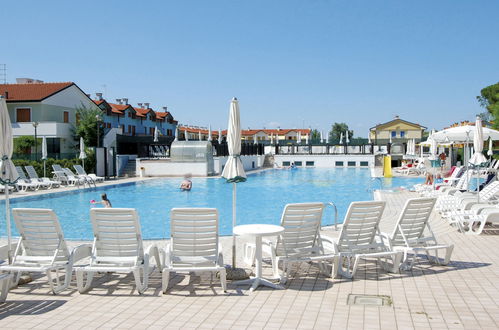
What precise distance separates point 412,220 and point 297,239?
1.73 m

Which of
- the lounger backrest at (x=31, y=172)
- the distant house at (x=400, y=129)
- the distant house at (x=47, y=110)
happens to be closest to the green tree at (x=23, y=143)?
the distant house at (x=47, y=110)

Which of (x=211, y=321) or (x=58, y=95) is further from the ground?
(x=58, y=95)

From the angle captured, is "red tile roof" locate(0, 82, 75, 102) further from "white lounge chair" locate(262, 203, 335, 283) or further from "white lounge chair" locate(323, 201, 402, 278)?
"white lounge chair" locate(323, 201, 402, 278)

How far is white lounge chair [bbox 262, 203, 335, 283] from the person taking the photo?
5887 millimetres

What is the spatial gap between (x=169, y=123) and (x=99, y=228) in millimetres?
57719

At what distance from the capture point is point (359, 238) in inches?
250

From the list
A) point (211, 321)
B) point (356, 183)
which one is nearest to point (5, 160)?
point (211, 321)

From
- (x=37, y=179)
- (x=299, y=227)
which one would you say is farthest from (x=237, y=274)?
(x=37, y=179)

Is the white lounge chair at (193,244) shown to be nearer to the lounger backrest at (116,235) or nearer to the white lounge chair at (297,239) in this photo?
the lounger backrest at (116,235)

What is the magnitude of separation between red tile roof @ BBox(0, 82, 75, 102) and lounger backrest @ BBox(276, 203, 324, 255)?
31.1 metres

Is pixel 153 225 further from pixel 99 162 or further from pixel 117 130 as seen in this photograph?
pixel 117 130

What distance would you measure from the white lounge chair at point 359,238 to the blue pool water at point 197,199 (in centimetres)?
619

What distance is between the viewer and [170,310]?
16.1ft

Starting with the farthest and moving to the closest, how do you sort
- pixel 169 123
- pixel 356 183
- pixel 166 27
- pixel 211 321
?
pixel 169 123 < pixel 356 183 < pixel 166 27 < pixel 211 321
